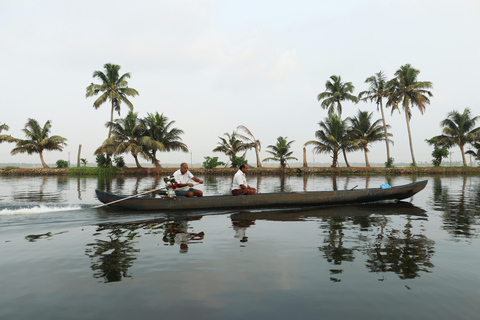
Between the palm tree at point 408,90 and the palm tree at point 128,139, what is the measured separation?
1176 inches

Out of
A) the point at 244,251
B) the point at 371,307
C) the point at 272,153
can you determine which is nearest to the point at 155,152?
the point at 272,153

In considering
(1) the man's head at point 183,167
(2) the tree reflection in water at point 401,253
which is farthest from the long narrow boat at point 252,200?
(2) the tree reflection in water at point 401,253

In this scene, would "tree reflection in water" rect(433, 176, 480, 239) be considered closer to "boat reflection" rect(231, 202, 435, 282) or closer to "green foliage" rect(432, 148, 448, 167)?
"boat reflection" rect(231, 202, 435, 282)

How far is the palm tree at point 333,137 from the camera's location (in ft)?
115

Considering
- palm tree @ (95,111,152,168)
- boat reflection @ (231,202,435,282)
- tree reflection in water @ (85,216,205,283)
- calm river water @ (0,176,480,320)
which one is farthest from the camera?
palm tree @ (95,111,152,168)

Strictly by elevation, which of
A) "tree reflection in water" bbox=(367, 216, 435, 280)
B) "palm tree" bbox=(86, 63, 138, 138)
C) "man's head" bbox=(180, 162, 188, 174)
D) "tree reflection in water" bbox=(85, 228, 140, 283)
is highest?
"palm tree" bbox=(86, 63, 138, 138)

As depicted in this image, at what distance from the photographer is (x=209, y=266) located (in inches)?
183

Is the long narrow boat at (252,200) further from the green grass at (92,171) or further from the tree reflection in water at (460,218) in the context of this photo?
the green grass at (92,171)

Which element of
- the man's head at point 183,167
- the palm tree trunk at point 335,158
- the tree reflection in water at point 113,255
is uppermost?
the palm tree trunk at point 335,158

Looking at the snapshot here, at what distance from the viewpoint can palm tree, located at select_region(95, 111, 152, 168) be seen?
33.2 metres

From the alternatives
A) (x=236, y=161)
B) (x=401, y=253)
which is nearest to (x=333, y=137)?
(x=236, y=161)

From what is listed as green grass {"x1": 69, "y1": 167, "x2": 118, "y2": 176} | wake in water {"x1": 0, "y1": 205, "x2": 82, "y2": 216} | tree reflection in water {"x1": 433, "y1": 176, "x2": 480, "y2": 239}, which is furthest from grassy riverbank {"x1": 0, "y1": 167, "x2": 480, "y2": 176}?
wake in water {"x1": 0, "y1": 205, "x2": 82, "y2": 216}

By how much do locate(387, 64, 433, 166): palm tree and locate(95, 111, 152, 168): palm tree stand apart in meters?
29.9

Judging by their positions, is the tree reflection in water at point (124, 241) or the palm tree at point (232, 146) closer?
the tree reflection in water at point (124, 241)
